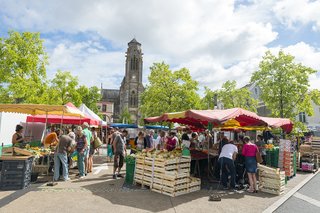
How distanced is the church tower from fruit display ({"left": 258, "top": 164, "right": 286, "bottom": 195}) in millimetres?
57020

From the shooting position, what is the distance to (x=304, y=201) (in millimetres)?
6848

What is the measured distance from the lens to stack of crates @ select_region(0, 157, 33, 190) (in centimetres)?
676

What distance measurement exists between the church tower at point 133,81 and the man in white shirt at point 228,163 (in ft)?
186

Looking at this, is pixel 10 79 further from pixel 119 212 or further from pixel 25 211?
pixel 119 212

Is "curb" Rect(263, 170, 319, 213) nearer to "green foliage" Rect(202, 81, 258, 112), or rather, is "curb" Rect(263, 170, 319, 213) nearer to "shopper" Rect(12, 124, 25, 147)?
"shopper" Rect(12, 124, 25, 147)

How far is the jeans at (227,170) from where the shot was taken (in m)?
7.77

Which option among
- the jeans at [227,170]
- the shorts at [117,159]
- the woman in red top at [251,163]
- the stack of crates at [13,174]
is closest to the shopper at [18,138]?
the stack of crates at [13,174]

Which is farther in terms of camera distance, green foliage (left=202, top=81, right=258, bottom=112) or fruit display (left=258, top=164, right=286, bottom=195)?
green foliage (left=202, top=81, right=258, bottom=112)

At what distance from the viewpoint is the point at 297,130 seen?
2205 cm

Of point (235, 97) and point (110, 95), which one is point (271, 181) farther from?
point (110, 95)

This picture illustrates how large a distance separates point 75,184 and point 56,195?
1.32 m

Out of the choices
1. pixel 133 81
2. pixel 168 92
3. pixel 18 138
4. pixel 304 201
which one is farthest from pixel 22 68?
pixel 133 81

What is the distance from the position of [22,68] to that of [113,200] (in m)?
17.6

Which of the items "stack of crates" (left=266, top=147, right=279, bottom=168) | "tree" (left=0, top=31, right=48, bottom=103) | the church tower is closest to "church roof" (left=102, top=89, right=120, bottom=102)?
the church tower
